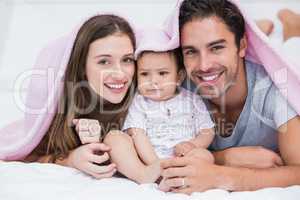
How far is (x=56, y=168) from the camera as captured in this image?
92 centimetres

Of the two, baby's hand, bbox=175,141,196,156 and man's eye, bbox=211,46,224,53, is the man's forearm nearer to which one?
baby's hand, bbox=175,141,196,156

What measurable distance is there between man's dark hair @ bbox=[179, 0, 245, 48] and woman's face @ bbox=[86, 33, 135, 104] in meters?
0.13

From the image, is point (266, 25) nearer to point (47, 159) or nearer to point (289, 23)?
point (289, 23)

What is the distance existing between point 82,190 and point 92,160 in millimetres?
87

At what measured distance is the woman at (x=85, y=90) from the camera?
977mm

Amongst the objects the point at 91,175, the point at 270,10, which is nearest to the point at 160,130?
the point at 91,175

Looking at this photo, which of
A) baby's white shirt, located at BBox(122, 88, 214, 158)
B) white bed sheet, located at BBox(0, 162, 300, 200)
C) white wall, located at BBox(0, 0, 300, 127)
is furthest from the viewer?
white wall, located at BBox(0, 0, 300, 127)

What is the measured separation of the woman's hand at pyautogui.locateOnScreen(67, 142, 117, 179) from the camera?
0.92m

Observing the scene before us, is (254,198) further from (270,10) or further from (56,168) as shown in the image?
(270,10)

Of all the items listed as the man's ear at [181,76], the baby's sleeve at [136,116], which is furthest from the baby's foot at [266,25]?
the baby's sleeve at [136,116]

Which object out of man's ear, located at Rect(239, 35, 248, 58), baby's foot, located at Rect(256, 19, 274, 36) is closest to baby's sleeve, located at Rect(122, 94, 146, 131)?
man's ear, located at Rect(239, 35, 248, 58)

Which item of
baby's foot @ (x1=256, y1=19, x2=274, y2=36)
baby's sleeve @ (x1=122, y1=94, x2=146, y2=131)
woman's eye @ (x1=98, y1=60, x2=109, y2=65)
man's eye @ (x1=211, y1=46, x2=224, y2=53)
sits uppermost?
baby's foot @ (x1=256, y1=19, x2=274, y2=36)

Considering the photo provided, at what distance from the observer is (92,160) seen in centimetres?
93

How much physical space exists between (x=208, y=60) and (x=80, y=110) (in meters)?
0.29
